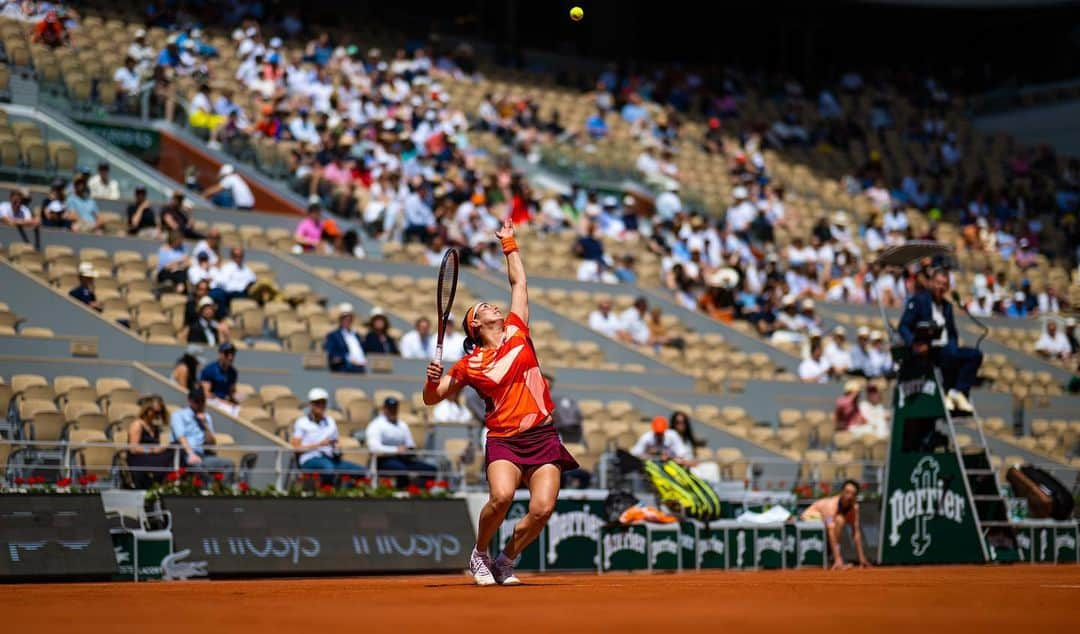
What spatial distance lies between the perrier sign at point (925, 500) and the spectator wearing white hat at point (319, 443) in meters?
6.18

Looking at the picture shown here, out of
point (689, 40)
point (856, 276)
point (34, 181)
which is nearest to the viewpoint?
point (34, 181)

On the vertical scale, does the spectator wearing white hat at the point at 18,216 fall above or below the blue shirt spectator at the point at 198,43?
below

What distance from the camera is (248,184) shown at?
27.3 metres

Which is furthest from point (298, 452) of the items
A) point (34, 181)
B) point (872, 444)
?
point (872, 444)

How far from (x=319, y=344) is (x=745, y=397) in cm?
760

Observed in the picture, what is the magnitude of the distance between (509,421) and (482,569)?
1108 mm

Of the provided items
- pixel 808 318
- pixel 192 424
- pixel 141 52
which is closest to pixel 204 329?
pixel 192 424

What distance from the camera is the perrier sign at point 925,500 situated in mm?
18172

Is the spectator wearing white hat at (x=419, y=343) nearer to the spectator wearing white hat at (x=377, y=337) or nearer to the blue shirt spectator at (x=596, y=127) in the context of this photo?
the spectator wearing white hat at (x=377, y=337)

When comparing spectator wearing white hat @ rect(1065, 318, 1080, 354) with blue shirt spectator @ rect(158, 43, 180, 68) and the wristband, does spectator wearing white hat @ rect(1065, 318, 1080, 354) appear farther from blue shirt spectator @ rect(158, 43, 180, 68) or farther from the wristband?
the wristband

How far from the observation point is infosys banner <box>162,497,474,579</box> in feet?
52.4

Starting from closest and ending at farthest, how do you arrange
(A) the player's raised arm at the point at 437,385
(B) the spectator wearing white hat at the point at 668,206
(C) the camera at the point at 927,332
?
(A) the player's raised arm at the point at 437,385 → (C) the camera at the point at 927,332 → (B) the spectator wearing white hat at the point at 668,206

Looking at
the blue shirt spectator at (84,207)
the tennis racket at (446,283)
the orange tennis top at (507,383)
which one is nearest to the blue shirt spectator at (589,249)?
the blue shirt spectator at (84,207)

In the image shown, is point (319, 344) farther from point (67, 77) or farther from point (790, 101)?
point (790, 101)
